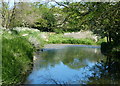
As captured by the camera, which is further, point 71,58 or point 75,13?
point 71,58

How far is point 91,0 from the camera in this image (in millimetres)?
3098

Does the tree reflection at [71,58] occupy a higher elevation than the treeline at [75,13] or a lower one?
lower

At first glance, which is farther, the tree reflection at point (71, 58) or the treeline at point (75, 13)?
the tree reflection at point (71, 58)

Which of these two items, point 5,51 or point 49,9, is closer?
point 49,9

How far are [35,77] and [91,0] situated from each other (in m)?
3.14

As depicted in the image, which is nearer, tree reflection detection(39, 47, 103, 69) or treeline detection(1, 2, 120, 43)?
treeline detection(1, 2, 120, 43)

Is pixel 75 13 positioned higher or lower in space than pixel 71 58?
higher

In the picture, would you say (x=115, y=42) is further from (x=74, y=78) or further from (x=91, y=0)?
(x=91, y=0)

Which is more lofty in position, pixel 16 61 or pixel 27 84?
pixel 16 61

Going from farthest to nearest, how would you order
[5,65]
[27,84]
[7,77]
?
1. [27,84]
2. [5,65]
3. [7,77]

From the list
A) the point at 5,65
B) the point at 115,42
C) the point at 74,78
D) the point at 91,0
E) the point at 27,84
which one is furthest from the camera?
the point at 115,42

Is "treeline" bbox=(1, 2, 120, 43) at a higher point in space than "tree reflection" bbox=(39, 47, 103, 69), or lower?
higher

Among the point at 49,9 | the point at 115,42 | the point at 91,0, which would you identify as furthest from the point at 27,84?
the point at 115,42

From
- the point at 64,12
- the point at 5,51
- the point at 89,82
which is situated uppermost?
the point at 64,12
